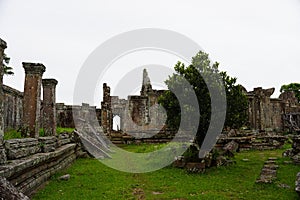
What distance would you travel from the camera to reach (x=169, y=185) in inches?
329

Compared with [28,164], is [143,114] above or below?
above

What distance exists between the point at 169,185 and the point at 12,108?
30.5ft

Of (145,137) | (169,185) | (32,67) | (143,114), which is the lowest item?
(169,185)

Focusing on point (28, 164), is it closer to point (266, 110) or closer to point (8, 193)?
point (8, 193)

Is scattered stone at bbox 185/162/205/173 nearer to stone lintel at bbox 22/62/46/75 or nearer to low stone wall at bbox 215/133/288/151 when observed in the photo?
stone lintel at bbox 22/62/46/75

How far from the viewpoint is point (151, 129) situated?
2570 centimetres

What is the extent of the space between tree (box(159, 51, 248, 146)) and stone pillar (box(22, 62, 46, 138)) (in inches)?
196

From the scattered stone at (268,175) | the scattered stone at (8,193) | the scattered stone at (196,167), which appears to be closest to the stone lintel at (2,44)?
the scattered stone at (8,193)

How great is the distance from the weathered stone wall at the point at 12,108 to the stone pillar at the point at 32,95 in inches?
141

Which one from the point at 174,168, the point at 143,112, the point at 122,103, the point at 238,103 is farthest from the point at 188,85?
the point at 122,103

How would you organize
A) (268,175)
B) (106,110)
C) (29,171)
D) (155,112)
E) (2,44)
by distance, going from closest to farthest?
(2,44) < (29,171) < (268,175) < (106,110) < (155,112)

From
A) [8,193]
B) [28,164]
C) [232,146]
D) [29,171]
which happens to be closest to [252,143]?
[232,146]

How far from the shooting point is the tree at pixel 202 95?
36.5 feet

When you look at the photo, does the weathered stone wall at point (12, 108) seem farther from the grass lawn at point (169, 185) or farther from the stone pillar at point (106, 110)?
the stone pillar at point (106, 110)
